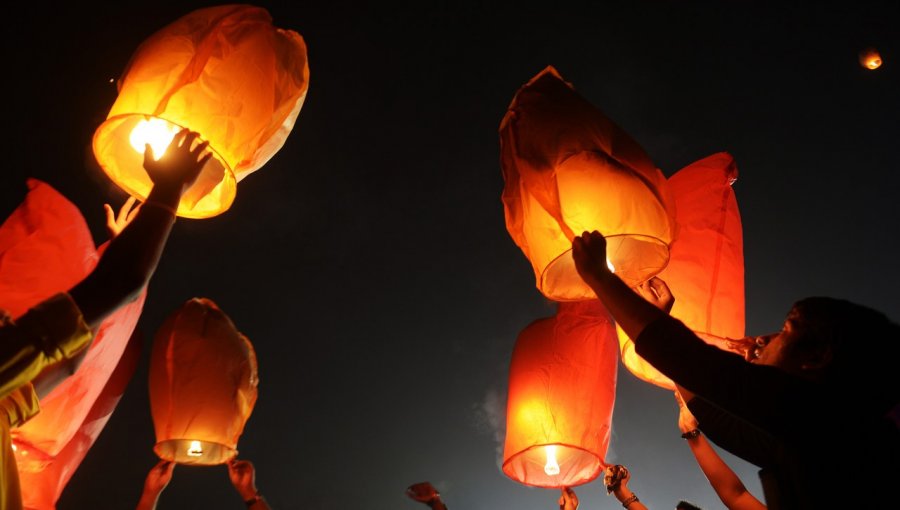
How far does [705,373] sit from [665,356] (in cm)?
8

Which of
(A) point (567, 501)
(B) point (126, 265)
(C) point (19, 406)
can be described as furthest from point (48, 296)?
(A) point (567, 501)

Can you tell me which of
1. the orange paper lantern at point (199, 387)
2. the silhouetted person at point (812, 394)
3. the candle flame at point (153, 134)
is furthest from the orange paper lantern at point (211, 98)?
the silhouetted person at point (812, 394)

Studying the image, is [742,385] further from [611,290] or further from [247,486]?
[247,486]

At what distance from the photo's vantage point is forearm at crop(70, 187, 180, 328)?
1094mm

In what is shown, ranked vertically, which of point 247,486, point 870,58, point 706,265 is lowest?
point 247,486

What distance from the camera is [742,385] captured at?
3.82 feet

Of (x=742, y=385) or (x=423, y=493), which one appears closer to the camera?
(x=742, y=385)

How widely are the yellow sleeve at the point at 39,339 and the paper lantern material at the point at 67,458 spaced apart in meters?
1.26

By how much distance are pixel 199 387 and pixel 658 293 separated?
78.4 inches

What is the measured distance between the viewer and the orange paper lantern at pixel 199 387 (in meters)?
2.64

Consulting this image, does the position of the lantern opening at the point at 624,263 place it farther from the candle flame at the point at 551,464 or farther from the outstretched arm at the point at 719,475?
the candle flame at the point at 551,464

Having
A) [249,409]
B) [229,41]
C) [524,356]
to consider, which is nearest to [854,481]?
[524,356]

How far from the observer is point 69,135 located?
5.00 metres

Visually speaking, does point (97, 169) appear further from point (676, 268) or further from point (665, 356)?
point (676, 268)
